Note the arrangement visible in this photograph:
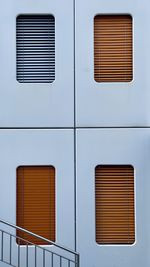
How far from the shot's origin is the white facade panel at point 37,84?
8.25 m

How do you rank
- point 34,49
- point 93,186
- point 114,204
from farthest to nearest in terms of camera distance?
point 34,49 → point 114,204 → point 93,186

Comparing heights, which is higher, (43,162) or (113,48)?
(113,48)

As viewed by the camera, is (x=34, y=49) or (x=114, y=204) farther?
(x=34, y=49)

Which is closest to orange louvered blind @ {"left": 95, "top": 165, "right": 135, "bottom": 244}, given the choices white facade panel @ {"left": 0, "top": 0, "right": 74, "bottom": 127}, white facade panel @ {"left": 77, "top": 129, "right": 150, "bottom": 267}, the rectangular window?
white facade panel @ {"left": 77, "top": 129, "right": 150, "bottom": 267}

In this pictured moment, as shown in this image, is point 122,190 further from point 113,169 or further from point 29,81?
point 29,81

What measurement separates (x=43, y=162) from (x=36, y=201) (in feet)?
2.26

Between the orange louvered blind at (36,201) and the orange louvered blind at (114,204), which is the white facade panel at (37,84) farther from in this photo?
the orange louvered blind at (114,204)

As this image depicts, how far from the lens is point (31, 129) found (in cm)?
823

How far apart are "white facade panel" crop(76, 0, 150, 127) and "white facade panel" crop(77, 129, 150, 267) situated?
23 cm

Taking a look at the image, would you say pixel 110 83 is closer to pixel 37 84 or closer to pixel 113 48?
pixel 113 48

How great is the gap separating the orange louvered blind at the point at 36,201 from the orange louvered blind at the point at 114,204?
809mm

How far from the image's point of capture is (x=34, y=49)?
846 cm

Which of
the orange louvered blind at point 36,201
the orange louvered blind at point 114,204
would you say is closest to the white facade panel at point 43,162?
the orange louvered blind at point 36,201

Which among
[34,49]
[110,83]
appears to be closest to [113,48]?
[110,83]
